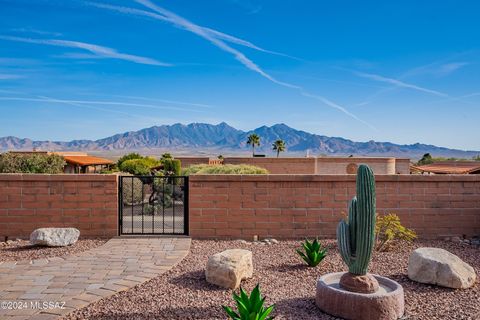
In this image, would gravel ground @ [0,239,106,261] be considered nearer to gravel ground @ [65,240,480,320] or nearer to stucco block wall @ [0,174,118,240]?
stucco block wall @ [0,174,118,240]

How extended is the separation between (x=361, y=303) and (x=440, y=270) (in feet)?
6.04

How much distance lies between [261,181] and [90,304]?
4.82 meters

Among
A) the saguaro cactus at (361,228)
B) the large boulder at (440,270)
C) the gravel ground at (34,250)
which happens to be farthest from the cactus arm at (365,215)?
the gravel ground at (34,250)

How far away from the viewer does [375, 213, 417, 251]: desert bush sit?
798 centimetres

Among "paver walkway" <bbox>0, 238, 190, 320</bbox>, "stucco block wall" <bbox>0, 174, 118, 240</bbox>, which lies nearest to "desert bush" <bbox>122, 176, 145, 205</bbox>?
"stucco block wall" <bbox>0, 174, 118, 240</bbox>

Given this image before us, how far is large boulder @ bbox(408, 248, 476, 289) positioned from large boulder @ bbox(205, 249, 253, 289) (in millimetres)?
2475

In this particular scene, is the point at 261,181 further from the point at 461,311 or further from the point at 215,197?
the point at 461,311

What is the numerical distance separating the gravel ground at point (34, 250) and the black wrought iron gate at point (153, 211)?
0.86 metres

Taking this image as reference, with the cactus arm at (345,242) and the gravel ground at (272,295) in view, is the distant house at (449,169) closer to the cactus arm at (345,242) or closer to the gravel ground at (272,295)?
the gravel ground at (272,295)

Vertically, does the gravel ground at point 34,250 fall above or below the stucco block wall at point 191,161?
below

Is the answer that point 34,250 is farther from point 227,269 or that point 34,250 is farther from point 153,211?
point 227,269

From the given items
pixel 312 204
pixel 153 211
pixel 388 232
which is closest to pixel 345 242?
pixel 388 232

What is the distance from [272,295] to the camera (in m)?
5.57

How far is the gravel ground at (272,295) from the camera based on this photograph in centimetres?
492
